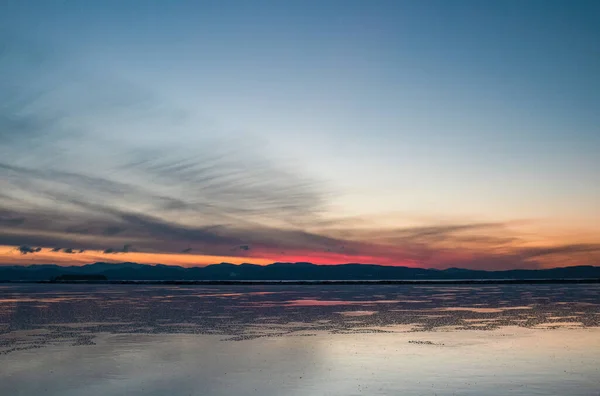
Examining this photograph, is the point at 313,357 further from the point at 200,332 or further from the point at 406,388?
the point at 200,332

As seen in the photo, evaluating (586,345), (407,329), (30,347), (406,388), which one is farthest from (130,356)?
(586,345)

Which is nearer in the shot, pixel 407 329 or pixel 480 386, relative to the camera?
pixel 480 386

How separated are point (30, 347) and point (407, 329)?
1748cm

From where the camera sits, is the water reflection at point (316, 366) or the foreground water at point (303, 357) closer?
the water reflection at point (316, 366)

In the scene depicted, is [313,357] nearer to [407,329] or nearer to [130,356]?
[130,356]

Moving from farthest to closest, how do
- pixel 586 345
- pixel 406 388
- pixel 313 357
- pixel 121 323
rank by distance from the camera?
pixel 121 323, pixel 586 345, pixel 313 357, pixel 406 388

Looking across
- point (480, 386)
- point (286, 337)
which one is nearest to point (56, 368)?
point (286, 337)

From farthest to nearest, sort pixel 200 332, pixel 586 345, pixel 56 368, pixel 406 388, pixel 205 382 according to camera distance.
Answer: pixel 200 332, pixel 586 345, pixel 56 368, pixel 205 382, pixel 406 388

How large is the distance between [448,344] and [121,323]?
772 inches

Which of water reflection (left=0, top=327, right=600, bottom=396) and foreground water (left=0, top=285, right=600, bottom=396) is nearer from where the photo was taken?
water reflection (left=0, top=327, right=600, bottom=396)

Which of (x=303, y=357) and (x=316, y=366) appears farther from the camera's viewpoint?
(x=303, y=357)

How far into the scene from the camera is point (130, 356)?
21453 millimetres

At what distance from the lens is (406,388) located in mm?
15727

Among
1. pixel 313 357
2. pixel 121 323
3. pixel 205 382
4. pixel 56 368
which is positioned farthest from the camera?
pixel 121 323
